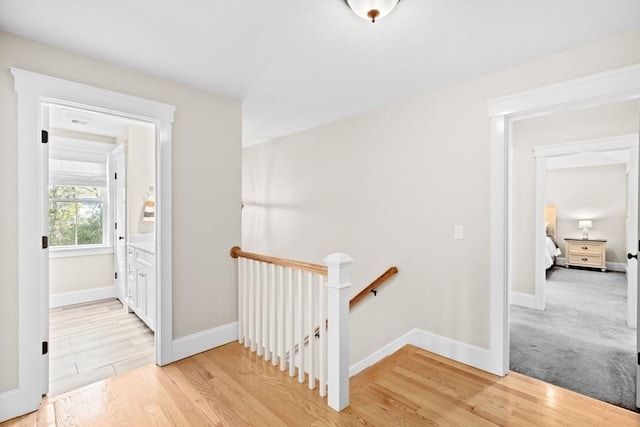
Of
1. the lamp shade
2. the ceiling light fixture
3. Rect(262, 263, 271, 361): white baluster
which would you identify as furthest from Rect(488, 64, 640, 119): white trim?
the lamp shade

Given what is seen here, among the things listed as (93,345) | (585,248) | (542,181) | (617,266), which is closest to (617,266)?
(617,266)

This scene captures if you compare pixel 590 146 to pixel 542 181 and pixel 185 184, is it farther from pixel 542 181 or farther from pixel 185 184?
pixel 185 184

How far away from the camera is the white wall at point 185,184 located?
1836mm

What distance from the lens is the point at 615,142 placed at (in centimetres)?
356

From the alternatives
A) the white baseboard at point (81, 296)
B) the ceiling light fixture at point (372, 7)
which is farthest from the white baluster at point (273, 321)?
the white baseboard at point (81, 296)

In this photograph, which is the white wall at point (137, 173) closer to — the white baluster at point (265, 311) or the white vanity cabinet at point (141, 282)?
the white vanity cabinet at point (141, 282)

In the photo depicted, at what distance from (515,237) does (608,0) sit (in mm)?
3190

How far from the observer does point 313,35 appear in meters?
1.88

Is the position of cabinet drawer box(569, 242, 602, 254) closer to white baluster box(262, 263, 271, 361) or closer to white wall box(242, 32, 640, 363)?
white wall box(242, 32, 640, 363)

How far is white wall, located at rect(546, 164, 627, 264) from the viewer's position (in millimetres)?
6645

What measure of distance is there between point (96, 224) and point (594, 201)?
32.6 ft

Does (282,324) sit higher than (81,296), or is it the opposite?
(282,324)

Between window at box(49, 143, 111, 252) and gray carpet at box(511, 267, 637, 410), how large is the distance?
5477mm

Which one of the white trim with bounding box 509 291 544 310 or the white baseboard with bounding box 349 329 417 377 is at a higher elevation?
the white trim with bounding box 509 291 544 310
